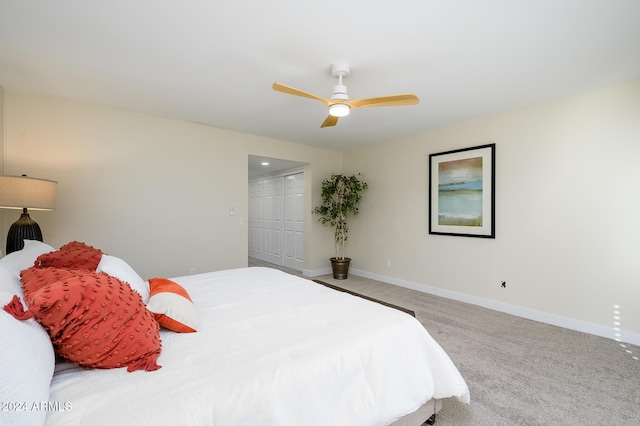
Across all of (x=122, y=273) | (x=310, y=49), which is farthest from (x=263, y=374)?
(x=310, y=49)

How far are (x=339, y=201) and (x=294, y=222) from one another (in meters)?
1.12

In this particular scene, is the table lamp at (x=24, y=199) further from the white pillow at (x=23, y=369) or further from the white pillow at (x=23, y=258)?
the white pillow at (x=23, y=369)

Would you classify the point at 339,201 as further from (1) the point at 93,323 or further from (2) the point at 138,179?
(1) the point at 93,323

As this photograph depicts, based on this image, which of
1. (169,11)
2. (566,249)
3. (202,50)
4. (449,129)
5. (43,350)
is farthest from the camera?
(449,129)

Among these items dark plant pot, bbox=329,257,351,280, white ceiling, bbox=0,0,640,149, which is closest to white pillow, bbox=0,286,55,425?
white ceiling, bbox=0,0,640,149

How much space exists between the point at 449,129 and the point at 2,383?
446cm

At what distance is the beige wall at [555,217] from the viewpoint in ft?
8.79

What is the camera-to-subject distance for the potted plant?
16.5 feet

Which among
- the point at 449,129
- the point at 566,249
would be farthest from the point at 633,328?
the point at 449,129

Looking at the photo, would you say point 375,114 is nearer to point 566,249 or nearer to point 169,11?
point 169,11

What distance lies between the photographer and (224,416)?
0.92m

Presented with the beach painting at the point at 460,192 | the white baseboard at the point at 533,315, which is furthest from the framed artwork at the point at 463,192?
the white baseboard at the point at 533,315

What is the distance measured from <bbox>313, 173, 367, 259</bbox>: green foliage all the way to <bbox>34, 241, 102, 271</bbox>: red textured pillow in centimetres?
368

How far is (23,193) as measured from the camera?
7.56 feet
